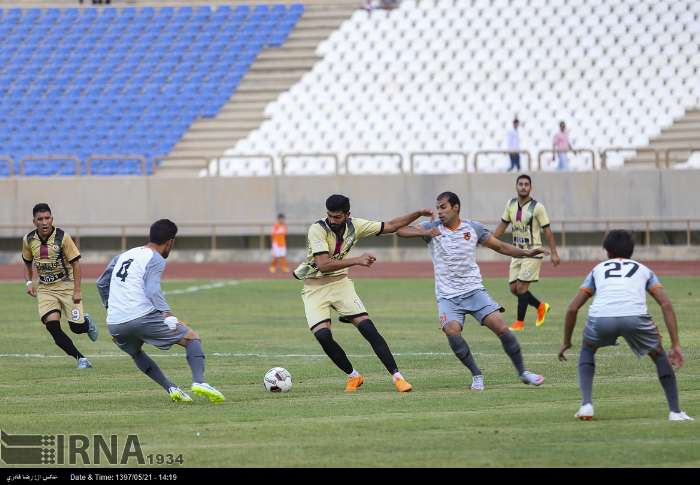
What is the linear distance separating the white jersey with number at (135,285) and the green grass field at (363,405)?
2.88 ft

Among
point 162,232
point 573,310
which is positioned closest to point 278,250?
point 162,232

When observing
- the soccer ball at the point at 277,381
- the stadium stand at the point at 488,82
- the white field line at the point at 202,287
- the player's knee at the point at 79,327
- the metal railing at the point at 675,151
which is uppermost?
the stadium stand at the point at 488,82

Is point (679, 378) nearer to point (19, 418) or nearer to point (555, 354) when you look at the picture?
point (555, 354)

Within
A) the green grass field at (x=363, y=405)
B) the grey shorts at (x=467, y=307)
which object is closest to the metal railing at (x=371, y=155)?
the green grass field at (x=363, y=405)

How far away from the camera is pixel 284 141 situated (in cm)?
3966

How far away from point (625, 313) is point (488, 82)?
30457 millimetres

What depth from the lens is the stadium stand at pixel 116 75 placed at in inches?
1586

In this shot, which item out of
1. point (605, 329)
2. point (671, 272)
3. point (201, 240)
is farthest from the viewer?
point (201, 240)

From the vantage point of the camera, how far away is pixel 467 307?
1303 centimetres

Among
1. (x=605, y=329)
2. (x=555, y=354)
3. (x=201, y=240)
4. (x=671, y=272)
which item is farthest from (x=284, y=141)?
(x=605, y=329)

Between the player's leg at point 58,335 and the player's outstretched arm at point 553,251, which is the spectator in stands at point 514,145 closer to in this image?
the player's outstretched arm at point 553,251

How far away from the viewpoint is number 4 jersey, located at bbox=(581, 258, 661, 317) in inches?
399

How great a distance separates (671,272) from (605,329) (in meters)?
22.1
